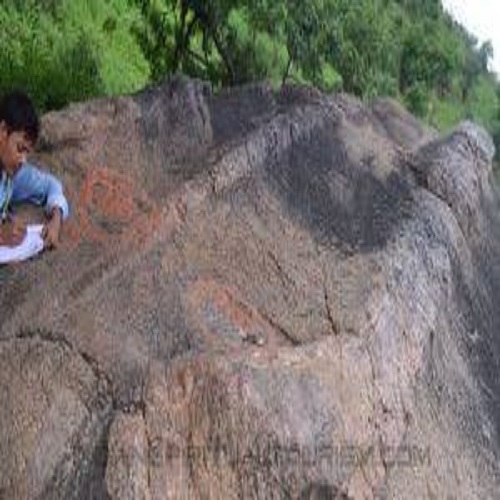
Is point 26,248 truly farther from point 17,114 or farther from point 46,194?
point 17,114

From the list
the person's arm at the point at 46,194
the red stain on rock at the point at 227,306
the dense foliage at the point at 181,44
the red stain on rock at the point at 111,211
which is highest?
the person's arm at the point at 46,194

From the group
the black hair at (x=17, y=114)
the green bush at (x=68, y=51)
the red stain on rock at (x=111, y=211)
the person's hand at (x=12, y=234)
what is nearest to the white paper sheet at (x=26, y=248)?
the person's hand at (x=12, y=234)

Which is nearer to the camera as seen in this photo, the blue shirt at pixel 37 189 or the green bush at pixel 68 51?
the blue shirt at pixel 37 189

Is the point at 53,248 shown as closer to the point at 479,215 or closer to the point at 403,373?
the point at 403,373

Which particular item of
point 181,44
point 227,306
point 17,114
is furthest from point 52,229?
point 181,44

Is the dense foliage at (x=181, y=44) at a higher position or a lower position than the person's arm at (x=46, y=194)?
lower

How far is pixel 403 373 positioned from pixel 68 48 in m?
6.40

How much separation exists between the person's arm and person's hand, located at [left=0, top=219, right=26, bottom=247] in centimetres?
11

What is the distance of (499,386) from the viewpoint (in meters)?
7.12

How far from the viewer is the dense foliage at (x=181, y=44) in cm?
1026

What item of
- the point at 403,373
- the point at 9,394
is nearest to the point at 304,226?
the point at 403,373

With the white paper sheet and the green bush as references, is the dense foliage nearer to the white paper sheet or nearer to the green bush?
the green bush

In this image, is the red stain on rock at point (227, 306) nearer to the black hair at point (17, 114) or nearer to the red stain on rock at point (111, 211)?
the red stain on rock at point (111, 211)

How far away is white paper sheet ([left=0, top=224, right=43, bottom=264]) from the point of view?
19.7 ft
